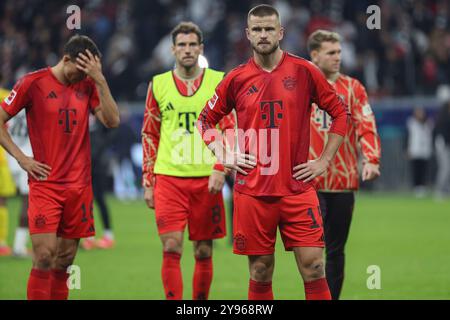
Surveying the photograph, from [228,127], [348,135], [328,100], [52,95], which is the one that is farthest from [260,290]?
[52,95]

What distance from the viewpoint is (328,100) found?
7.39 metres

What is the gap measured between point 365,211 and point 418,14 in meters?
8.34

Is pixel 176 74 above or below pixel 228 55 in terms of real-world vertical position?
below

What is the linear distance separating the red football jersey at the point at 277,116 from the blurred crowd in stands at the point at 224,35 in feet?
59.2

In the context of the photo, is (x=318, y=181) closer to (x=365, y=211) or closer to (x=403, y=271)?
(x=403, y=271)

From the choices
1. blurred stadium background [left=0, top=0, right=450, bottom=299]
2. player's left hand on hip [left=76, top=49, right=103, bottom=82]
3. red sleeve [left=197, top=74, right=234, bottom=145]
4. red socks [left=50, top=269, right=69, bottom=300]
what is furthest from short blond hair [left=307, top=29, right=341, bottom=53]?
blurred stadium background [left=0, top=0, right=450, bottom=299]

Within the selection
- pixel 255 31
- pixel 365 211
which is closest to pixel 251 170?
pixel 255 31

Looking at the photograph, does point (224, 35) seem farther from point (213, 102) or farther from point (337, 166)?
point (213, 102)

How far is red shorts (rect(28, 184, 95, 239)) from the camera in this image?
26.5 feet

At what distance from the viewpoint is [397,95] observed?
26.6m

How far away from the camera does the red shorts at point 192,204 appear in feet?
29.2

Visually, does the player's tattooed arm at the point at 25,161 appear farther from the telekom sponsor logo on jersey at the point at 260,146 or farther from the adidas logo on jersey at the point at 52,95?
the telekom sponsor logo on jersey at the point at 260,146

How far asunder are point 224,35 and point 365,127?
698 inches
